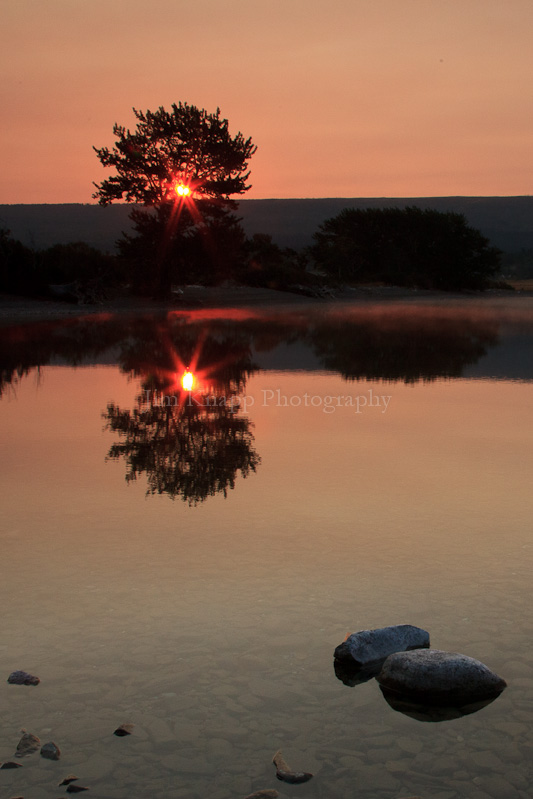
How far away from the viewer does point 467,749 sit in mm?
3701

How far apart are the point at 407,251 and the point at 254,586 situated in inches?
2877

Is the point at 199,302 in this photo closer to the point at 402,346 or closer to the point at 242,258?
the point at 242,258

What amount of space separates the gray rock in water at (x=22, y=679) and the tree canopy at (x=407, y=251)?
69.4 metres

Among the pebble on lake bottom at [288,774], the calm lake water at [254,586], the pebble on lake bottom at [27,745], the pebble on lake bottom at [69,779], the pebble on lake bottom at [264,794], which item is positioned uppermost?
the calm lake water at [254,586]

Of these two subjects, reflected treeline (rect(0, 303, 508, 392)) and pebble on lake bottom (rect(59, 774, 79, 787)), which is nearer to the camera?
pebble on lake bottom (rect(59, 774, 79, 787))

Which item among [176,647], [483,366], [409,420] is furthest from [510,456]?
[483,366]

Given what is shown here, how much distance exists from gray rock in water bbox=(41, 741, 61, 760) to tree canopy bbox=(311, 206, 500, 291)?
6994 cm

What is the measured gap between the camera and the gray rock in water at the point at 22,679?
4164mm

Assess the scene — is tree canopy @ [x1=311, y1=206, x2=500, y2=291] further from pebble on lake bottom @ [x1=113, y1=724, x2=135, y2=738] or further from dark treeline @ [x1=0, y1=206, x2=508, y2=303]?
pebble on lake bottom @ [x1=113, y1=724, x2=135, y2=738]

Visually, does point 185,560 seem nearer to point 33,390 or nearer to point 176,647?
point 176,647

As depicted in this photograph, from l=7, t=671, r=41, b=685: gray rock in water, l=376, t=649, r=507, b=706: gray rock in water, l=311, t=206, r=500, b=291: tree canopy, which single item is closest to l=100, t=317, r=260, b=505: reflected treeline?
l=7, t=671, r=41, b=685: gray rock in water

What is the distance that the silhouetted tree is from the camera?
47.8m

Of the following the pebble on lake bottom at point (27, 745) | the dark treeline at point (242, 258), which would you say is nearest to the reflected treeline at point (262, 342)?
the dark treeline at point (242, 258)

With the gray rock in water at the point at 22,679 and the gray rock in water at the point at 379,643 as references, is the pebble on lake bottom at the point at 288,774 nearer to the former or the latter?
the gray rock in water at the point at 379,643
